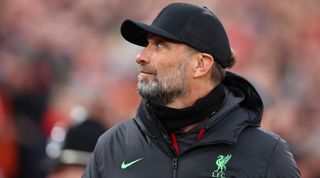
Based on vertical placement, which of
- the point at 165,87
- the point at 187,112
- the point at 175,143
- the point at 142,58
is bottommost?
the point at 175,143

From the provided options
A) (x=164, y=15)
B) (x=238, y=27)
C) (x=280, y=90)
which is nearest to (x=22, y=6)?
(x=238, y=27)

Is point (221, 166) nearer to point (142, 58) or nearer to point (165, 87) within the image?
point (165, 87)

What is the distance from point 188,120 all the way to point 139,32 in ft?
1.77

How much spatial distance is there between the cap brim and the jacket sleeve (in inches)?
28.7

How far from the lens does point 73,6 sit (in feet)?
27.4

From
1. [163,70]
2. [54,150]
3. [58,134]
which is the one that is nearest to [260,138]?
[163,70]

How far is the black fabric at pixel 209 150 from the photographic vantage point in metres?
4.05

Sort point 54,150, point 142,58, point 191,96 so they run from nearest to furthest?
1. point 142,58
2. point 191,96
3. point 54,150

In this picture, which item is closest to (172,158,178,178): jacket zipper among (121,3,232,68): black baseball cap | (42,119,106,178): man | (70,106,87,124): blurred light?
(121,3,232,68): black baseball cap

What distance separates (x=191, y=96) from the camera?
427cm

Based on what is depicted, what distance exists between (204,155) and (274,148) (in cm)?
34

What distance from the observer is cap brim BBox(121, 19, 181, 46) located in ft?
13.6

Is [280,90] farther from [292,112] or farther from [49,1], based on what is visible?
[49,1]

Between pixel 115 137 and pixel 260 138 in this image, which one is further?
pixel 115 137
